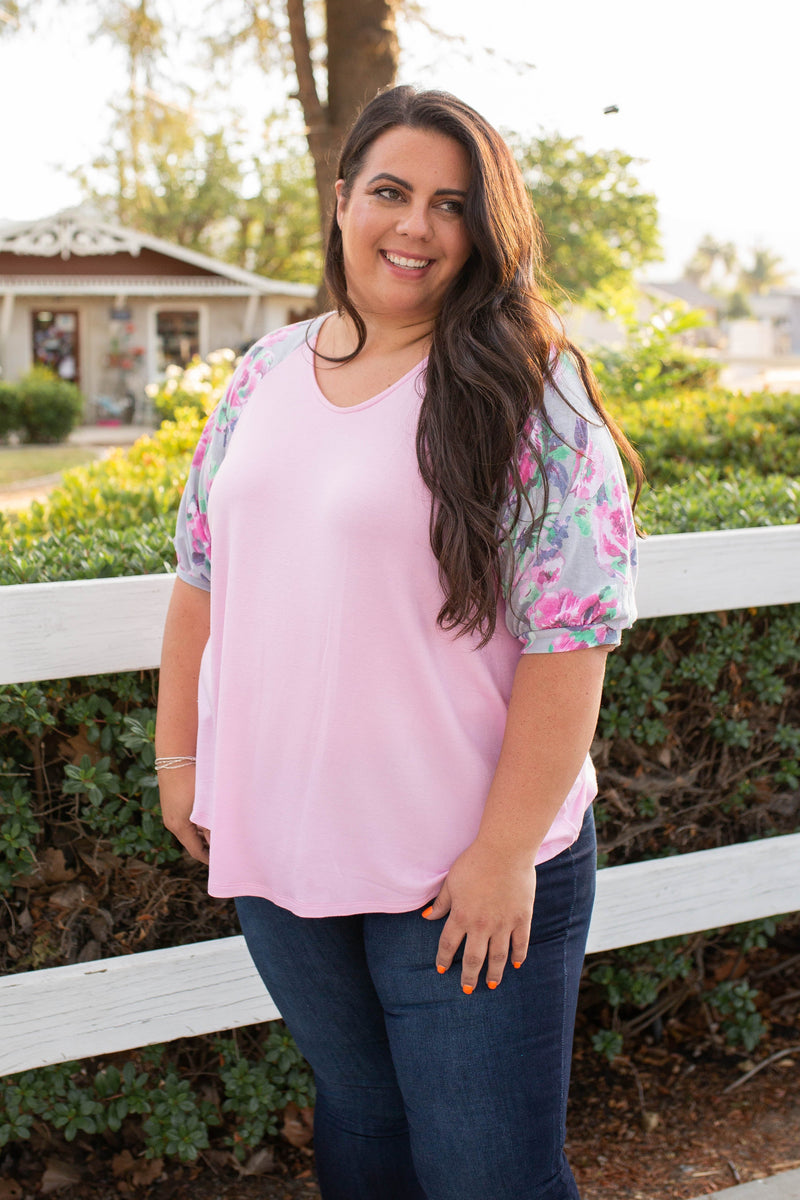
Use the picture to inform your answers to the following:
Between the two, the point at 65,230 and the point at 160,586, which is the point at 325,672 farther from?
the point at 65,230

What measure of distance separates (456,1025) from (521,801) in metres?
0.32

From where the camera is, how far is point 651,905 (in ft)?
8.02

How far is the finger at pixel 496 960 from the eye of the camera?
4.80 ft

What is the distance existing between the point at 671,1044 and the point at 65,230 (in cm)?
2757

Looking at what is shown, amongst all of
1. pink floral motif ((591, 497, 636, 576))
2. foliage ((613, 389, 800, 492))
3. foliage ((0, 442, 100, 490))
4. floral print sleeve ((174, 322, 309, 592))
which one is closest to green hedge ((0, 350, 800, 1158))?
floral print sleeve ((174, 322, 309, 592))

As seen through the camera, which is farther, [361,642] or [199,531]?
[199,531]

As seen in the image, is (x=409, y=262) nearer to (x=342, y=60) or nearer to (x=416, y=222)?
(x=416, y=222)

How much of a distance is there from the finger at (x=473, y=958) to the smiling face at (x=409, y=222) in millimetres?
861

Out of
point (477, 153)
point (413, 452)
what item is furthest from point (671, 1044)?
point (477, 153)

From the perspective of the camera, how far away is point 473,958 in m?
1.46

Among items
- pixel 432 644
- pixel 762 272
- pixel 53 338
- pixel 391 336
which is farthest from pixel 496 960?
pixel 762 272

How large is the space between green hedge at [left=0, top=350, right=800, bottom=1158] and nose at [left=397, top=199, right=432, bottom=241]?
3.53ft

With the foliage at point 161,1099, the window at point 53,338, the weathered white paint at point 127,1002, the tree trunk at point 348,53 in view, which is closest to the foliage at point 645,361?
the tree trunk at point 348,53

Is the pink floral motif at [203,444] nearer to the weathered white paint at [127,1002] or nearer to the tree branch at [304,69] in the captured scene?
the weathered white paint at [127,1002]
